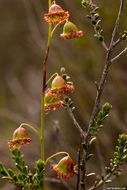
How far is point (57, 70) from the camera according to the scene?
226 inches

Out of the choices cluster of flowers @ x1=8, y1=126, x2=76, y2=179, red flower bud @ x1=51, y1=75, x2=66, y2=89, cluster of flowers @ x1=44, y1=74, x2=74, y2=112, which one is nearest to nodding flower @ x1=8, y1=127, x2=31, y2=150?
cluster of flowers @ x1=8, y1=126, x2=76, y2=179

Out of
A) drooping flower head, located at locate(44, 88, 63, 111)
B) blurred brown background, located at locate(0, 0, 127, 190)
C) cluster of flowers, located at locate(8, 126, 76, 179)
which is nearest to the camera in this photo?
cluster of flowers, located at locate(8, 126, 76, 179)

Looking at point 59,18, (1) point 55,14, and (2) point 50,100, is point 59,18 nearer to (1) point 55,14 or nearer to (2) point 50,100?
(1) point 55,14

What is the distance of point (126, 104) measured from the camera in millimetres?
3811

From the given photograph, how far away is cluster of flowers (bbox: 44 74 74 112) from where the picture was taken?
1.60m

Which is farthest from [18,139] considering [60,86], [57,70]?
[57,70]

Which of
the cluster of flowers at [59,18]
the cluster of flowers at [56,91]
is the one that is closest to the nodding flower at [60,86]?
the cluster of flowers at [56,91]

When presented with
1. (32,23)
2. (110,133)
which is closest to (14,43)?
(32,23)

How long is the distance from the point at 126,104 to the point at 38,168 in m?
2.62

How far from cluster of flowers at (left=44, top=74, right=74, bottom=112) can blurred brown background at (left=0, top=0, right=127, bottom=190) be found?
0.28 meters

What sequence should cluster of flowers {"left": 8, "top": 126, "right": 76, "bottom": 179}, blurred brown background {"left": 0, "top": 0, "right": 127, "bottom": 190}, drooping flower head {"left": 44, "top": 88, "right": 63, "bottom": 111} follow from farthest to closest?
blurred brown background {"left": 0, "top": 0, "right": 127, "bottom": 190}, drooping flower head {"left": 44, "top": 88, "right": 63, "bottom": 111}, cluster of flowers {"left": 8, "top": 126, "right": 76, "bottom": 179}

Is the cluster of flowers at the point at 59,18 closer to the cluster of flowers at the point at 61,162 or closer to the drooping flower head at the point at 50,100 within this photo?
the drooping flower head at the point at 50,100

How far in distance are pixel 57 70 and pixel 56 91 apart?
4118mm

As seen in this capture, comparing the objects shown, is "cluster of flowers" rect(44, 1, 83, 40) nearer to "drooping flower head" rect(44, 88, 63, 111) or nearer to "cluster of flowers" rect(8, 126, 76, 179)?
"drooping flower head" rect(44, 88, 63, 111)
